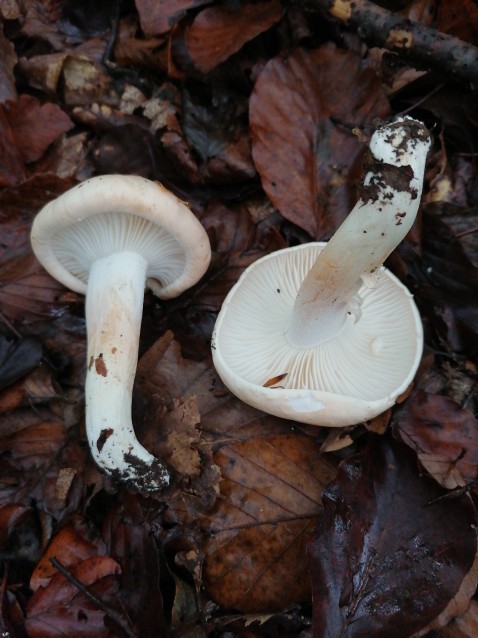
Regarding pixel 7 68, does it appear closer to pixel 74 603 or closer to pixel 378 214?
pixel 378 214

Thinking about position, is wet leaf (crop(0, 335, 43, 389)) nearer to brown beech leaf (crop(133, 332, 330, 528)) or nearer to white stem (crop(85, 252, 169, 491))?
white stem (crop(85, 252, 169, 491))

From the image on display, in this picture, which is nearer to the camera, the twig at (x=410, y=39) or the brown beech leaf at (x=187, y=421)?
the brown beech leaf at (x=187, y=421)

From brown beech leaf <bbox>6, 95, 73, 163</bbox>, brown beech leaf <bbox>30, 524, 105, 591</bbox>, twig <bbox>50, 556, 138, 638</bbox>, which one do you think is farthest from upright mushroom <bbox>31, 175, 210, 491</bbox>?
brown beech leaf <bbox>6, 95, 73, 163</bbox>

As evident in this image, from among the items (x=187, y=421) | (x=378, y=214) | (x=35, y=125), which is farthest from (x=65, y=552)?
(x=35, y=125)

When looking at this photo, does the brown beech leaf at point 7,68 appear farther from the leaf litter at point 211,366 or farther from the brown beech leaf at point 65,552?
the brown beech leaf at point 65,552

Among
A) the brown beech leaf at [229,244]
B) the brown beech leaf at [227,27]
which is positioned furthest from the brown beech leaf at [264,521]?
the brown beech leaf at [227,27]

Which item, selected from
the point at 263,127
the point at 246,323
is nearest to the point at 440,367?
the point at 246,323
